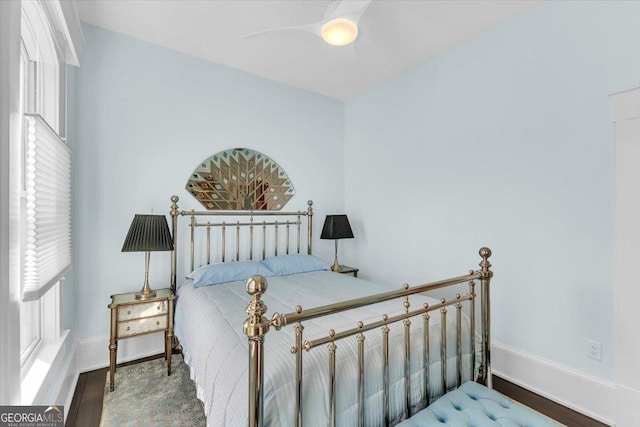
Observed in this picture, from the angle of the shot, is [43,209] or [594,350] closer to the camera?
[43,209]

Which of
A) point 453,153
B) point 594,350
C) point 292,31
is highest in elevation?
point 292,31

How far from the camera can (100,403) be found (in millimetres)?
2070

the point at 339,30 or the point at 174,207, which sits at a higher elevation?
the point at 339,30

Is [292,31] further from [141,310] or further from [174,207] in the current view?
[141,310]

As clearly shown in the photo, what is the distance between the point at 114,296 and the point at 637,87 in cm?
392

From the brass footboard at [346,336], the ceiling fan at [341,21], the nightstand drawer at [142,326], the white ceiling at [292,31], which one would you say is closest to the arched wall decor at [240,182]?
the white ceiling at [292,31]

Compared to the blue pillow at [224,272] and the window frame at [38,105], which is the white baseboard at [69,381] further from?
the blue pillow at [224,272]

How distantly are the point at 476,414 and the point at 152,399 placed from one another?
206 centimetres

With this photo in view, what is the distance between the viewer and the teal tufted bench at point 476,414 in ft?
4.17

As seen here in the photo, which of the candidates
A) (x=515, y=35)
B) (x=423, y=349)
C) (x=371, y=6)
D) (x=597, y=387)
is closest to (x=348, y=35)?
(x=371, y=6)

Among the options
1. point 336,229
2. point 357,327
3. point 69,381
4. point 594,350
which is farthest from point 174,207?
point 594,350

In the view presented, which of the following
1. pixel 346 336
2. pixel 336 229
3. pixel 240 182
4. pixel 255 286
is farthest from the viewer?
pixel 336 229

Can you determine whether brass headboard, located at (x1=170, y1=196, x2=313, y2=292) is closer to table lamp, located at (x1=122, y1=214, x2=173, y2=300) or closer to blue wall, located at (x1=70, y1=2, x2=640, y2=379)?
blue wall, located at (x1=70, y1=2, x2=640, y2=379)

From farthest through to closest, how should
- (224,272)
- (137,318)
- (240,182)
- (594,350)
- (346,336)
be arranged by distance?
1. (240,182)
2. (224,272)
3. (137,318)
4. (594,350)
5. (346,336)
